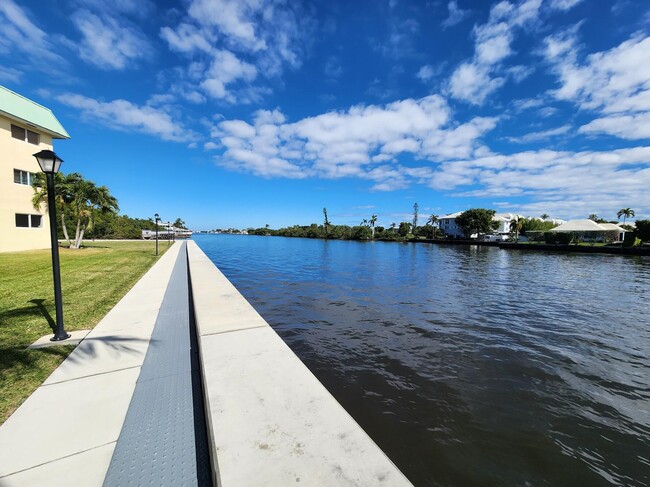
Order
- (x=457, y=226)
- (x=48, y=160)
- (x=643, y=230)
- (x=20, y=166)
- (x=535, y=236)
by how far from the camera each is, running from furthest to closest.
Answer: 1. (x=457, y=226)
2. (x=535, y=236)
3. (x=643, y=230)
4. (x=20, y=166)
5. (x=48, y=160)

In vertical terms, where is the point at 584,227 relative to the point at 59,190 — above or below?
below

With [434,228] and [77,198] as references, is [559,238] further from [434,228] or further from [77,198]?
[77,198]

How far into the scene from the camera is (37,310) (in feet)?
22.1

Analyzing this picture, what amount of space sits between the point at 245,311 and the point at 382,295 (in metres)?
7.57

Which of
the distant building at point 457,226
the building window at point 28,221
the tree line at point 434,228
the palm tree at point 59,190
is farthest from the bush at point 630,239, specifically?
the building window at point 28,221

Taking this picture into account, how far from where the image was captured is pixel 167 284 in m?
10.3

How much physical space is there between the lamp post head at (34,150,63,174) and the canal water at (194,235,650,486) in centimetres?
584

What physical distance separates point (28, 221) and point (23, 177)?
300 cm

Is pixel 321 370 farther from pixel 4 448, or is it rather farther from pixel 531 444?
pixel 4 448

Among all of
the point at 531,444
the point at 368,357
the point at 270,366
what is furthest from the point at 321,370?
the point at 531,444

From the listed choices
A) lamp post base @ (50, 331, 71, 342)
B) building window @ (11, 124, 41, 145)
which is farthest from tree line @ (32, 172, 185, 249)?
lamp post base @ (50, 331, 71, 342)

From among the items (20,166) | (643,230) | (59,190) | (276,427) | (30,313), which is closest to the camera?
(276,427)

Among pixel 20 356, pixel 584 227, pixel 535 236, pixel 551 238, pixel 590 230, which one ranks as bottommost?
pixel 20 356

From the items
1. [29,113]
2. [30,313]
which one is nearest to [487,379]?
[30,313]
